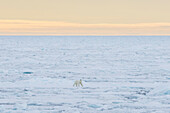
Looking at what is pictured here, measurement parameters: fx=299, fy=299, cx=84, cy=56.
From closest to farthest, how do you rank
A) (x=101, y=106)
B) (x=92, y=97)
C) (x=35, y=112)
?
(x=35, y=112), (x=101, y=106), (x=92, y=97)

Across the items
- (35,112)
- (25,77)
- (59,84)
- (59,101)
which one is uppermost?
(25,77)

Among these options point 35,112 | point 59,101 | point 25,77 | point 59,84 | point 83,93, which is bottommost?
point 35,112

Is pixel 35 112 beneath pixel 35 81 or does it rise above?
beneath

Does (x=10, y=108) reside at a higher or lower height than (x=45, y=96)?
lower

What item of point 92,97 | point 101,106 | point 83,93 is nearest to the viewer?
point 101,106

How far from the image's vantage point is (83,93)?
8062 mm

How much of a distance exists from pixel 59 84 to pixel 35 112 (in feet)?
10.9

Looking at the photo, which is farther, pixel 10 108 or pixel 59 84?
pixel 59 84

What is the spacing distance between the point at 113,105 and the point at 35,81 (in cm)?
375

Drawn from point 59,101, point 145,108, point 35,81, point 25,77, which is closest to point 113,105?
point 145,108

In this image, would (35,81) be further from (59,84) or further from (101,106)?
(101,106)

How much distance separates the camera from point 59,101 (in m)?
7.09

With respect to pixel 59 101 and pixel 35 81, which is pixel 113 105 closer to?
pixel 59 101

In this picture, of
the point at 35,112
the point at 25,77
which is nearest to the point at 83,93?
the point at 35,112
